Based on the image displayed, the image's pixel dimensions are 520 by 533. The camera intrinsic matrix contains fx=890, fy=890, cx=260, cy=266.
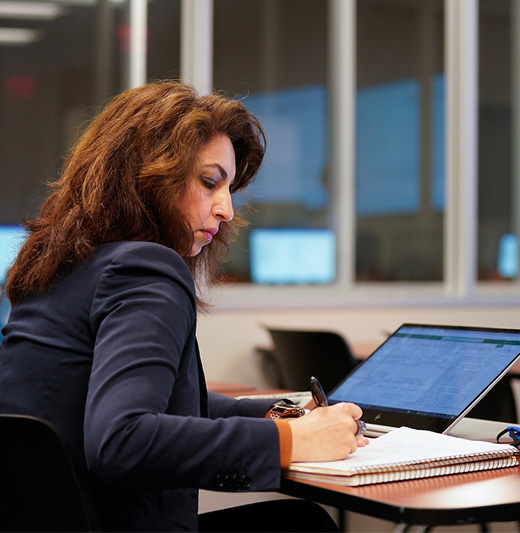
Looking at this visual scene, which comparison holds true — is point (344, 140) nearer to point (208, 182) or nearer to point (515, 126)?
point (515, 126)

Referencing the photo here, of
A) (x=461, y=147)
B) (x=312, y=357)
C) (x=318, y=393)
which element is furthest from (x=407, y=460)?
(x=461, y=147)

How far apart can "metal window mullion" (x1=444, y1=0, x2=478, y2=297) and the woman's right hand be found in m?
4.00

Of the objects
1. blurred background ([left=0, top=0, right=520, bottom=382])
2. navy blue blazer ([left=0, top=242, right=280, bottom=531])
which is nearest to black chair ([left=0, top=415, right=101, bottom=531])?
navy blue blazer ([left=0, top=242, right=280, bottom=531])

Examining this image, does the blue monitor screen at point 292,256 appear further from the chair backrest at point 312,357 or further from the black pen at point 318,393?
the black pen at point 318,393

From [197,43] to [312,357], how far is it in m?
1.77

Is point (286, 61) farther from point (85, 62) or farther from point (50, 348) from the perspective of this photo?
point (50, 348)

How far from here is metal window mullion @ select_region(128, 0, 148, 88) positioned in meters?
4.46

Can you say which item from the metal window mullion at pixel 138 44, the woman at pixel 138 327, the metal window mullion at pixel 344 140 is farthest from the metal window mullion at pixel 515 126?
the woman at pixel 138 327

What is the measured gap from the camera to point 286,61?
589 centimetres

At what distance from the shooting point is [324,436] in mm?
1326

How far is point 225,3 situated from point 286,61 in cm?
85

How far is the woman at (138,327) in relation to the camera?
121cm

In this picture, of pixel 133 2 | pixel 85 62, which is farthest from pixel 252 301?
pixel 85 62

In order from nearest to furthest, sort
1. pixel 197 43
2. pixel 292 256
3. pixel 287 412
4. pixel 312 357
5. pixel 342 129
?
1. pixel 287 412
2. pixel 312 357
3. pixel 197 43
4. pixel 292 256
5. pixel 342 129
